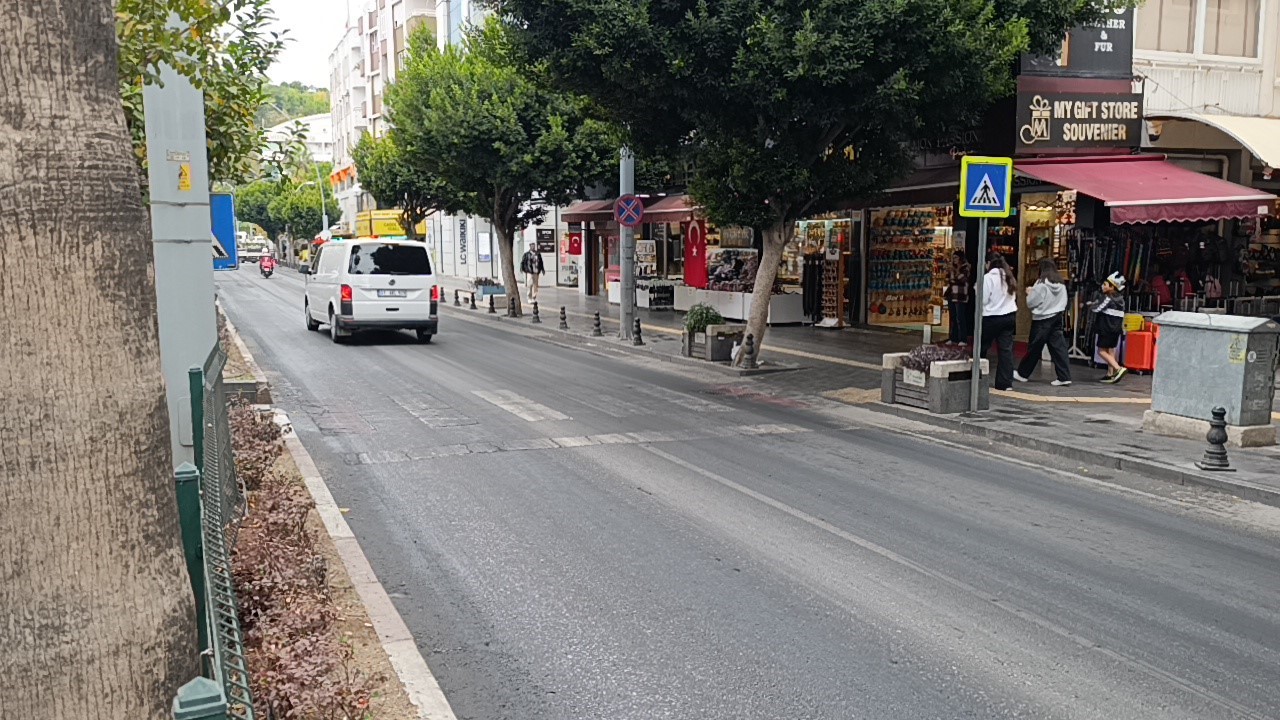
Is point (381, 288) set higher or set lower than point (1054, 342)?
higher

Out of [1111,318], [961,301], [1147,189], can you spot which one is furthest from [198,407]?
[961,301]

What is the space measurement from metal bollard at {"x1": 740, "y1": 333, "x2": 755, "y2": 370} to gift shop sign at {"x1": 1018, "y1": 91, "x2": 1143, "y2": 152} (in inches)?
198

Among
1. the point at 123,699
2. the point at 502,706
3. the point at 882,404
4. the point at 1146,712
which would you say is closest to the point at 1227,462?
the point at 882,404

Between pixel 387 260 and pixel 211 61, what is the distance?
1124 centimetres

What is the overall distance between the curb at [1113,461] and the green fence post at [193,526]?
8.06 metres

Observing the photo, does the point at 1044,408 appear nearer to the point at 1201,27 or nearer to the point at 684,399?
the point at 684,399

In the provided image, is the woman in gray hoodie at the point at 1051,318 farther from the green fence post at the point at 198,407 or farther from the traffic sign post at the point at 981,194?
the green fence post at the point at 198,407

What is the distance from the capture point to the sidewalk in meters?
9.16

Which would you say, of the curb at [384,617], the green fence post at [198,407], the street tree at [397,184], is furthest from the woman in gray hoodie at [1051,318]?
the street tree at [397,184]

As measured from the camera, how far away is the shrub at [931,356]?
481 inches

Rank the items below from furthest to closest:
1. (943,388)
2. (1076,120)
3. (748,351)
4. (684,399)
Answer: (748,351), (1076,120), (684,399), (943,388)

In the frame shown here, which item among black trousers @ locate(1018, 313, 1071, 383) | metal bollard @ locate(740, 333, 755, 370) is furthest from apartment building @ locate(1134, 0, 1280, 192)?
metal bollard @ locate(740, 333, 755, 370)

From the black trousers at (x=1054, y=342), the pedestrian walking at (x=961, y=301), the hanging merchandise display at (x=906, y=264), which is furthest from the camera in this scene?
the hanging merchandise display at (x=906, y=264)

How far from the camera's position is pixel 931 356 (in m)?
12.3
